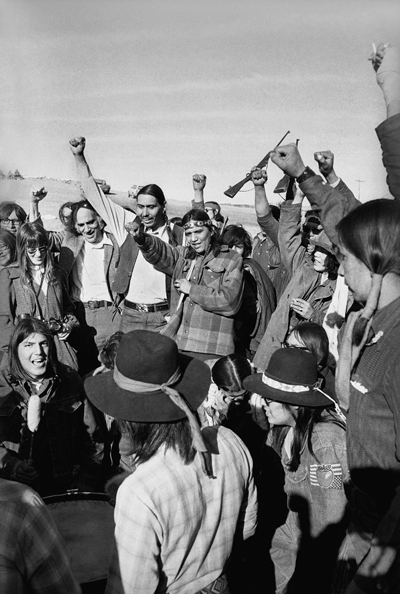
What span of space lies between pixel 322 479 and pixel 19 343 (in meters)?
2.21

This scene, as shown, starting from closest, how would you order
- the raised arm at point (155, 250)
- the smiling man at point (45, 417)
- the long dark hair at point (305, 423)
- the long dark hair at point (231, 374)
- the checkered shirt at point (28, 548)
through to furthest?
the checkered shirt at point (28, 548) → the long dark hair at point (305, 423) → the smiling man at point (45, 417) → the long dark hair at point (231, 374) → the raised arm at point (155, 250)

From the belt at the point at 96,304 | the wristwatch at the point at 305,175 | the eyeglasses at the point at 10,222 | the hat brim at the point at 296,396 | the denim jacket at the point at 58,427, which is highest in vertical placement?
the wristwatch at the point at 305,175

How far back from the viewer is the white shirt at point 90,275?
5.59 meters

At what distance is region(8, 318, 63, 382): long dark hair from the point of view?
394cm

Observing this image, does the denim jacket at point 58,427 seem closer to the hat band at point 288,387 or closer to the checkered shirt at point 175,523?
the hat band at point 288,387

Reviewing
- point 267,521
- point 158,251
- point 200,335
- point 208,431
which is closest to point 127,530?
point 208,431

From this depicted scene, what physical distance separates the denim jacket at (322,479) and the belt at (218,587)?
0.75 m

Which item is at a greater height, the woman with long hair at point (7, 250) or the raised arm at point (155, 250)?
the raised arm at point (155, 250)

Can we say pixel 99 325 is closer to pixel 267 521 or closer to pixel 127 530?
pixel 267 521

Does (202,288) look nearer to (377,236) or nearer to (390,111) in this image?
(390,111)

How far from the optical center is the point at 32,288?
17.2ft

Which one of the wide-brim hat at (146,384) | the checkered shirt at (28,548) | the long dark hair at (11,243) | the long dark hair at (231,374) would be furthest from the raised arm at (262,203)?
the checkered shirt at (28,548)

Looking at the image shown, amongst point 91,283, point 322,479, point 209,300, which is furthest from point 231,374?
Result: point 91,283

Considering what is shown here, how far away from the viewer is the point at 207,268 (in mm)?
4812
